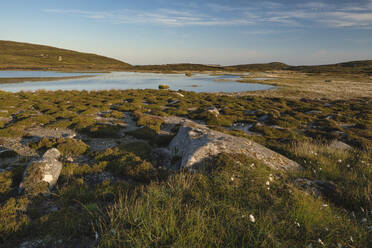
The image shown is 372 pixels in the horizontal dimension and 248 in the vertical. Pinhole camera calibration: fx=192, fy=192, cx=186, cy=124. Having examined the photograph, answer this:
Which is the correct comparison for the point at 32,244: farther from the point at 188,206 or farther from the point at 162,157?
the point at 162,157

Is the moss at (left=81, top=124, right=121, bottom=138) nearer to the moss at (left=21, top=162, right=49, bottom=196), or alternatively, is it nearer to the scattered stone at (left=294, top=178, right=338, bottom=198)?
the moss at (left=21, top=162, right=49, bottom=196)

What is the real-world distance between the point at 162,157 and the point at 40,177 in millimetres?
5351

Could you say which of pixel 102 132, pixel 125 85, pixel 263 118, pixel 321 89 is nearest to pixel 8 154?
pixel 102 132

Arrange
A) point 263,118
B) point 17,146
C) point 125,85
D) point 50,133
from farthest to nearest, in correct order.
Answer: point 125,85, point 263,118, point 50,133, point 17,146

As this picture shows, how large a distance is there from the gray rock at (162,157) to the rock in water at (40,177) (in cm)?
427

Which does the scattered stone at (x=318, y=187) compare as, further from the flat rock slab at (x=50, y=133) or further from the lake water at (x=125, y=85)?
the lake water at (x=125, y=85)

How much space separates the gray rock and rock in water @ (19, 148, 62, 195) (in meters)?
4.27

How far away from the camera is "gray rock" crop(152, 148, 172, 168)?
9742 mm

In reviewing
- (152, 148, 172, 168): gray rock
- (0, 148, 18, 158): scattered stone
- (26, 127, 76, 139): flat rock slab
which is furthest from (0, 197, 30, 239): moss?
(26, 127, 76, 139): flat rock slab

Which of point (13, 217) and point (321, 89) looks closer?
point (13, 217)

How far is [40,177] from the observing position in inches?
275

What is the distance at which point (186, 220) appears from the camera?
13.0ft

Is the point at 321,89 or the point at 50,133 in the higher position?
the point at 321,89

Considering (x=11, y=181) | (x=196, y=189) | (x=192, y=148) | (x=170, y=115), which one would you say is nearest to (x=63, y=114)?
Answer: (x=170, y=115)
